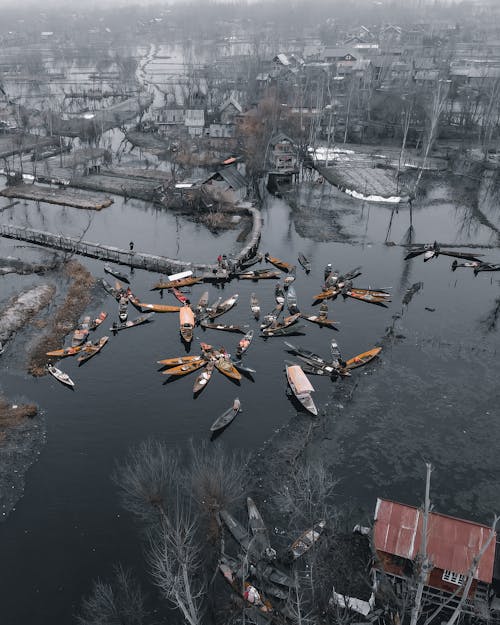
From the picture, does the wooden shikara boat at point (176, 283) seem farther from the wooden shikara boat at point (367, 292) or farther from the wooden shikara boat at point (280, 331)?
the wooden shikara boat at point (367, 292)

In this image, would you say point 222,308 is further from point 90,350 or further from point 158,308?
point 90,350

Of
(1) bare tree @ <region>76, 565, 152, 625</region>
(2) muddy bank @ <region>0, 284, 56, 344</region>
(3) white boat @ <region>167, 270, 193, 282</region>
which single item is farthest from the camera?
(3) white boat @ <region>167, 270, 193, 282</region>

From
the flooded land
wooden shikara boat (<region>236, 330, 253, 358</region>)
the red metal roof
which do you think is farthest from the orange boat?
the red metal roof

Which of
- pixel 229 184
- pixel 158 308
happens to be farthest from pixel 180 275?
pixel 229 184

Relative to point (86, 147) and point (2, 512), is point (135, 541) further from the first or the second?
point (86, 147)

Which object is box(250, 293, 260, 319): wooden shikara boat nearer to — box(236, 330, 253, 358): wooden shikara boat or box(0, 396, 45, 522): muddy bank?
box(236, 330, 253, 358): wooden shikara boat

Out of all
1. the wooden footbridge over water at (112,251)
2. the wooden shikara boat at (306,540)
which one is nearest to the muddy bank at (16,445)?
the wooden shikara boat at (306,540)
